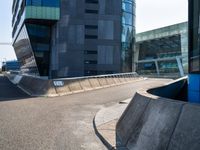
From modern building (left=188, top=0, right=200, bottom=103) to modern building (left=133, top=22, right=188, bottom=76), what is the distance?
53.1 meters

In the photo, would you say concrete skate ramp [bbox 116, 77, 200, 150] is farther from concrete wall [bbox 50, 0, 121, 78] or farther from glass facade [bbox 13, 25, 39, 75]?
glass facade [bbox 13, 25, 39, 75]

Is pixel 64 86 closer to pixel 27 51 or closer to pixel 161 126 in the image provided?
pixel 161 126

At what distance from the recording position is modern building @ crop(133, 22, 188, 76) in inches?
2749

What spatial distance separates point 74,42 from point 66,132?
36653 mm

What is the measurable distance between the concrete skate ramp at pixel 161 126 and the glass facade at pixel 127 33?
40.5m

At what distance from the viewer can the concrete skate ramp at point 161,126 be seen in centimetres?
517

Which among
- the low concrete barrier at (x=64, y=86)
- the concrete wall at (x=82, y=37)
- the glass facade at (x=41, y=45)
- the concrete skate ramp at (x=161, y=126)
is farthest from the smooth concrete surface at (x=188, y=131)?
the glass facade at (x=41, y=45)

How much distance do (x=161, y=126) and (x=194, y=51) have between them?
690cm

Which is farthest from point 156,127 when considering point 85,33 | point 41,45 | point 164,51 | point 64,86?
point 164,51

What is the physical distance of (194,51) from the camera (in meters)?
12.3

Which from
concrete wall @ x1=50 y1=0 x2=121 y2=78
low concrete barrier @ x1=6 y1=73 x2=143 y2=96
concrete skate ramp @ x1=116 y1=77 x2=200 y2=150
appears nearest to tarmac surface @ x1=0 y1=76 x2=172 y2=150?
concrete skate ramp @ x1=116 y1=77 x2=200 y2=150

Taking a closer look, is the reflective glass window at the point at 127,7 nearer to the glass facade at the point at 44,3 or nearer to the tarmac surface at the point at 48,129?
the glass facade at the point at 44,3

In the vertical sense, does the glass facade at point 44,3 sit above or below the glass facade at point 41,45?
above

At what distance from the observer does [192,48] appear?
12.5 metres
